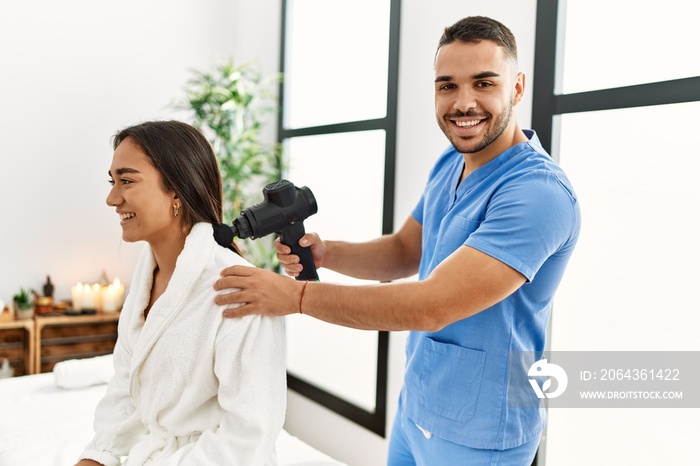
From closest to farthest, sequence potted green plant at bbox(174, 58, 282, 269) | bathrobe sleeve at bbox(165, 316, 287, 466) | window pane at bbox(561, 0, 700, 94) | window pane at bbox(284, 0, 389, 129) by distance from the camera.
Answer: bathrobe sleeve at bbox(165, 316, 287, 466) < window pane at bbox(561, 0, 700, 94) < window pane at bbox(284, 0, 389, 129) < potted green plant at bbox(174, 58, 282, 269)

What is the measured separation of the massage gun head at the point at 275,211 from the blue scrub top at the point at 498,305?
0.34 meters

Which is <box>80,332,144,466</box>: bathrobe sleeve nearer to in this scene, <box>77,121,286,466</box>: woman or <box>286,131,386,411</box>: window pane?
<box>77,121,286,466</box>: woman

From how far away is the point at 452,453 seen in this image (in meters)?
1.34

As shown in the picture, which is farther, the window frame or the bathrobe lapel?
the window frame

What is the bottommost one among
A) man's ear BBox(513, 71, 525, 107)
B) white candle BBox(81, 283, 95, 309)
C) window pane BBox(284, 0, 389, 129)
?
white candle BBox(81, 283, 95, 309)

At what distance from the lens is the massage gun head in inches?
48.0

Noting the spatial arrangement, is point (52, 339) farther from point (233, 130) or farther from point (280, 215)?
point (280, 215)

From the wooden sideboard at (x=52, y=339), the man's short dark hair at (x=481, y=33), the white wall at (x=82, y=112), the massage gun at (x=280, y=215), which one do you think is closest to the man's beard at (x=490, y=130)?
the man's short dark hair at (x=481, y=33)

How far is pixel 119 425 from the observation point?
1.38 m

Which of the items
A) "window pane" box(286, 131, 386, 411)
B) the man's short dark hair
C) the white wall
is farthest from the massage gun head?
the white wall

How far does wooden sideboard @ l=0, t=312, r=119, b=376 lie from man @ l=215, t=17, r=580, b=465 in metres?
1.92

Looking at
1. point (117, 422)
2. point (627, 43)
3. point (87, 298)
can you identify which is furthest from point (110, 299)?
point (627, 43)

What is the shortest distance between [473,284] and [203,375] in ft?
1.83

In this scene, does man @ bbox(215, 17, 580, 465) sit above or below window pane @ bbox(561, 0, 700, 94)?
below
